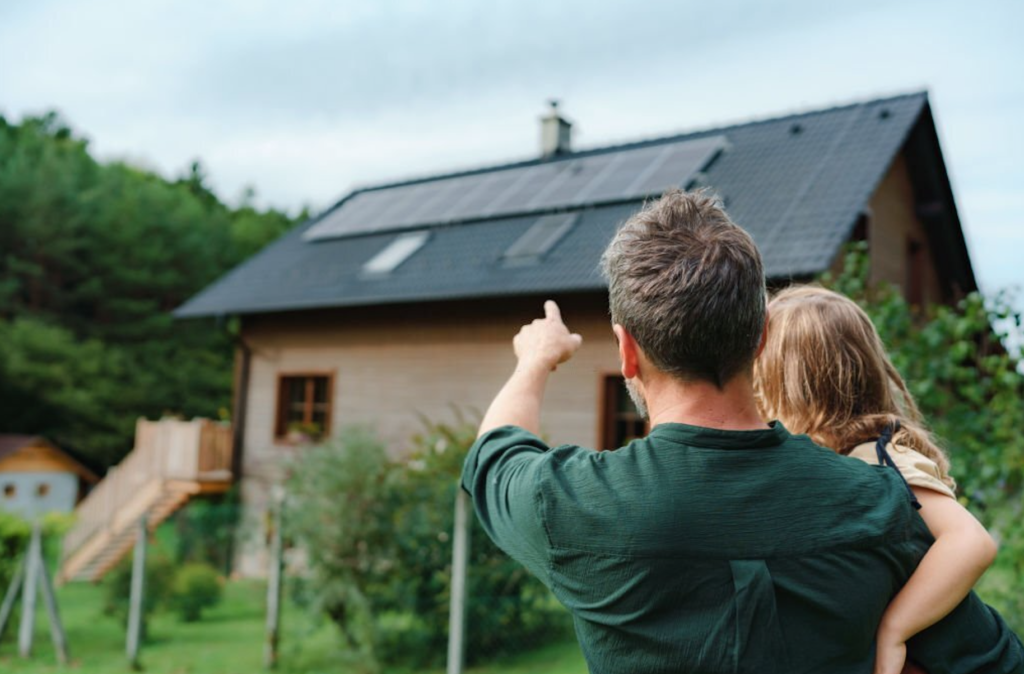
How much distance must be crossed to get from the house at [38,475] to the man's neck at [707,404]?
24.3m

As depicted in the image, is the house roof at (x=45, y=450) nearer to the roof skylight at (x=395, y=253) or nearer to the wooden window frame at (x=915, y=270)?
the roof skylight at (x=395, y=253)

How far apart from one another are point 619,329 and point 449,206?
51.9ft

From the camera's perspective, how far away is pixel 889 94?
14.3 m

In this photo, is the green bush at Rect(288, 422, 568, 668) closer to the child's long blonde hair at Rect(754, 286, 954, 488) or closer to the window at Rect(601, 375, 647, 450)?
the window at Rect(601, 375, 647, 450)

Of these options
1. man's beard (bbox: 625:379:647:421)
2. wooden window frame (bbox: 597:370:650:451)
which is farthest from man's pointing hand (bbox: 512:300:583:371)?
wooden window frame (bbox: 597:370:650:451)

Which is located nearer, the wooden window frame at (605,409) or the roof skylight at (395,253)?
the wooden window frame at (605,409)

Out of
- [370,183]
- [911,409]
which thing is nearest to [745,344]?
[911,409]

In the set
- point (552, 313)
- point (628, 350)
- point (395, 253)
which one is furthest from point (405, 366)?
point (628, 350)

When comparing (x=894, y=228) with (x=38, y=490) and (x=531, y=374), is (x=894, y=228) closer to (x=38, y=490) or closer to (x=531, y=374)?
(x=531, y=374)

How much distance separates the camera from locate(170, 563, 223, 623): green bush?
38.9 ft

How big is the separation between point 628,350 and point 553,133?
688 inches

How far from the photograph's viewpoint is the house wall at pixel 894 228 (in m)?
13.4

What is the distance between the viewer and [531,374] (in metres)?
1.57

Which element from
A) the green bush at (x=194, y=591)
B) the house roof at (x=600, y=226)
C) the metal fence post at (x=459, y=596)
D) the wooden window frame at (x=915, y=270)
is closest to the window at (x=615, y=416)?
the house roof at (x=600, y=226)
